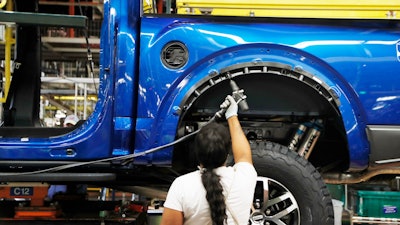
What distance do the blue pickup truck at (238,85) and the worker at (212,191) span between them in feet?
3.04

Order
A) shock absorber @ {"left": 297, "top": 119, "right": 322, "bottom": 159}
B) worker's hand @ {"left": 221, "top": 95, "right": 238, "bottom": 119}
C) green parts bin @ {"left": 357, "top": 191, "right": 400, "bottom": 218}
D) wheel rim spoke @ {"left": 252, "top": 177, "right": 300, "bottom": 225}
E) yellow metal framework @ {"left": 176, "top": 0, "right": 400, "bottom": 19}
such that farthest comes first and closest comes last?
green parts bin @ {"left": 357, "top": 191, "right": 400, "bottom": 218} → shock absorber @ {"left": 297, "top": 119, "right": 322, "bottom": 159} → yellow metal framework @ {"left": 176, "top": 0, "right": 400, "bottom": 19} → wheel rim spoke @ {"left": 252, "top": 177, "right": 300, "bottom": 225} → worker's hand @ {"left": 221, "top": 95, "right": 238, "bottom": 119}

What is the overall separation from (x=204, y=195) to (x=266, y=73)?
128 cm

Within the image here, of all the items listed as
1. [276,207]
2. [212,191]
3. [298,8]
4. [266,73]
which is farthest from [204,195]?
[298,8]

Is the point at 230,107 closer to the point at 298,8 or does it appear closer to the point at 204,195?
the point at 204,195

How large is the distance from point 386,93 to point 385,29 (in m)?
0.39

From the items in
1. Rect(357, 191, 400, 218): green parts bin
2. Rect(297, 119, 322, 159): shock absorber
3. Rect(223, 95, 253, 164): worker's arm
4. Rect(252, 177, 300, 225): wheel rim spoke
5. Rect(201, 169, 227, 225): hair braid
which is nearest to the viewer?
Rect(201, 169, 227, 225): hair braid

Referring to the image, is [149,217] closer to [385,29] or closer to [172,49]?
[172,49]

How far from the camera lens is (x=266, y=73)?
3154mm

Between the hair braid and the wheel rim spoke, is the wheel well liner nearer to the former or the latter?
the wheel rim spoke

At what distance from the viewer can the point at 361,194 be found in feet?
21.4

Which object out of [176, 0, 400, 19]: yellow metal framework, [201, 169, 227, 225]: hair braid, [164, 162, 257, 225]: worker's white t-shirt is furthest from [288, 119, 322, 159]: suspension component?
[201, 169, 227, 225]: hair braid

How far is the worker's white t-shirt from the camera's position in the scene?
6.82ft

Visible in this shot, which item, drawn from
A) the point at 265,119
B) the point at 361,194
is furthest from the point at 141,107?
the point at 361,194

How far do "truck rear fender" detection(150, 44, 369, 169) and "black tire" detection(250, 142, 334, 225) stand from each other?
31 centimetres
